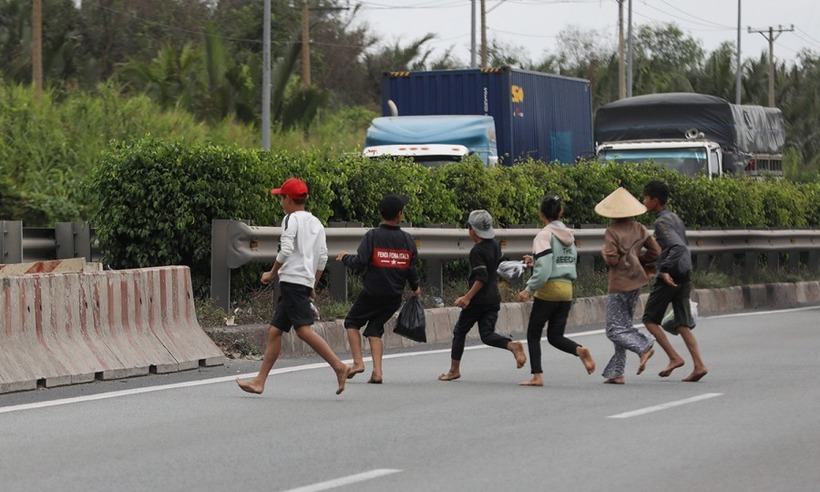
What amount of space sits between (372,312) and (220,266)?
2.50m

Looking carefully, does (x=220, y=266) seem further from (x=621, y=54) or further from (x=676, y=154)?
(x=621, y=54)

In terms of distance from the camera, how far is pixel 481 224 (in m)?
12.3

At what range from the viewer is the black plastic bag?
40.6ft

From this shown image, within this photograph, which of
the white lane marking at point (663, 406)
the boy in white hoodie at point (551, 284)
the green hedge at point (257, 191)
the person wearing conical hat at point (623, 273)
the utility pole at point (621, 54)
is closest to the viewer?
the white lane marking at point (663, 406)

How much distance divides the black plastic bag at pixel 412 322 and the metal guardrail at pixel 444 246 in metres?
2.25

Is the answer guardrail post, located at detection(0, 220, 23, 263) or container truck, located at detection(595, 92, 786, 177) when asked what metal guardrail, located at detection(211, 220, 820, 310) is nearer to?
guardrail post, located at detection(0, 220, 23, 263)

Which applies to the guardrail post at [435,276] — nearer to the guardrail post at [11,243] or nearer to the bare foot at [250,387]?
the guardrail post at [11,243]

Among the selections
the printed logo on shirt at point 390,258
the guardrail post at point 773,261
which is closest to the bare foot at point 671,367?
the printed logo on shirt at point 390,258

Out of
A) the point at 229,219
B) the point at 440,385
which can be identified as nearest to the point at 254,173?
the point at 229,219

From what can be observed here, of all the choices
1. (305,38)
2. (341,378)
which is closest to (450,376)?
(341,378)

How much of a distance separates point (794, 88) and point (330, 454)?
63970 mm

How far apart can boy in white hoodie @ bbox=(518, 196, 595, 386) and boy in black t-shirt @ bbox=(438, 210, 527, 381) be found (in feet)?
0.66

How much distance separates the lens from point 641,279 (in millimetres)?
12430

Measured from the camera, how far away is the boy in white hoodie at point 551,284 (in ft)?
39.7
